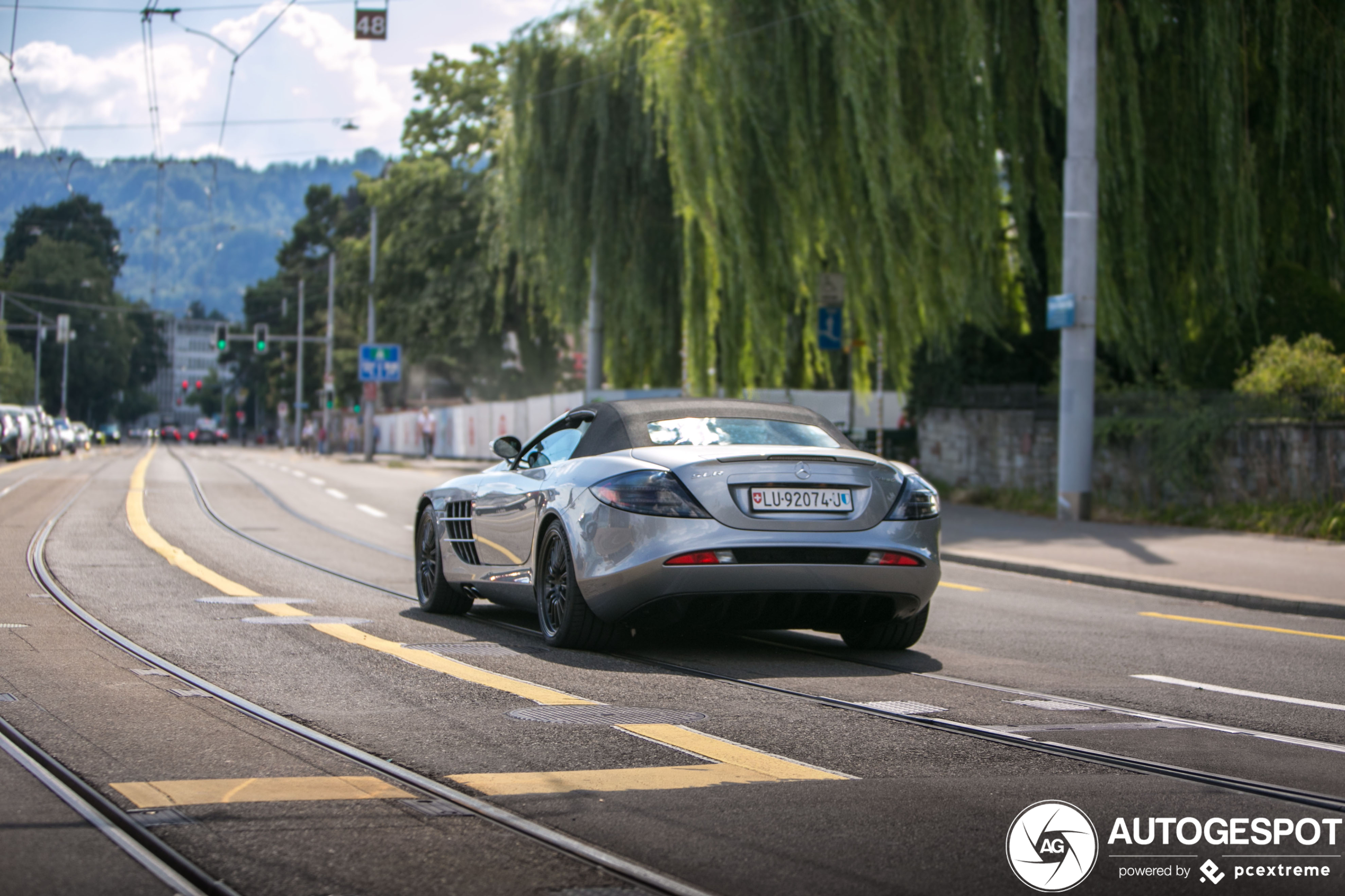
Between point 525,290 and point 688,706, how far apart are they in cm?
4758

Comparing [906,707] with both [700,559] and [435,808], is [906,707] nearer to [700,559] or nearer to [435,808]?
[700,559]

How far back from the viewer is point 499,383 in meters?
61.7

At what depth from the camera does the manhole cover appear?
19.1 feet

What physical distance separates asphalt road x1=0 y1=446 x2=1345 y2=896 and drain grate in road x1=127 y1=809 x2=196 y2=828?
4 centimetres

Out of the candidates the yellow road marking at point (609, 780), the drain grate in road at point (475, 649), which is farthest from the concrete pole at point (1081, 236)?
the yellow road marking at point (609, 780)

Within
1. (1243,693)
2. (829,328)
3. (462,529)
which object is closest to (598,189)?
(829,328)

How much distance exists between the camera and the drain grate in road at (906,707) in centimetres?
620

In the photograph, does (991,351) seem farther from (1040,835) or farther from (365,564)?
(1040,835)

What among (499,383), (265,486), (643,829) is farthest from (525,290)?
(643,829)

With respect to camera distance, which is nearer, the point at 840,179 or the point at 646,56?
the point at 840,179

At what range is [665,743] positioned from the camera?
542 cm

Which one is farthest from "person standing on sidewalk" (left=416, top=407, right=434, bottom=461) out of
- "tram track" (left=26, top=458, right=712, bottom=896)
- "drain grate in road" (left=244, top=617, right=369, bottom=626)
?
"tram track" (left=26, top=458, right=712, bottom=896)

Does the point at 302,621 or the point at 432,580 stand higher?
the point at 432,580

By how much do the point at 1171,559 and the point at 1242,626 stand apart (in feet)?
15.3
